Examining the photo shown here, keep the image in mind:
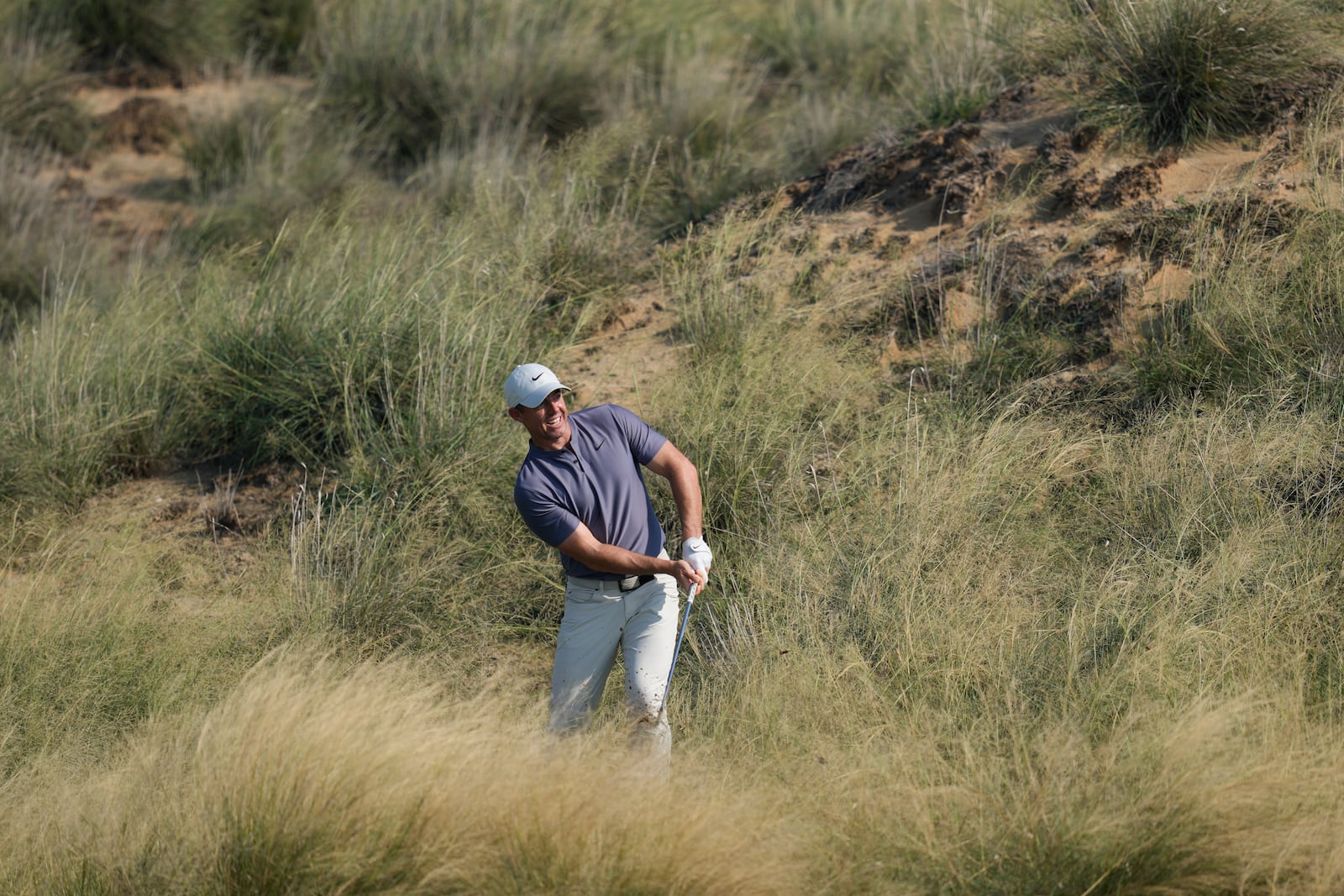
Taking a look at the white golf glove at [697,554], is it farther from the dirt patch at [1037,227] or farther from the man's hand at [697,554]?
the dirt patch at [1037,227]

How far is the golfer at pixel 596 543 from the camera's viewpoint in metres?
4.42

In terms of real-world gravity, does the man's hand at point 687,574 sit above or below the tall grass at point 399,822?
above

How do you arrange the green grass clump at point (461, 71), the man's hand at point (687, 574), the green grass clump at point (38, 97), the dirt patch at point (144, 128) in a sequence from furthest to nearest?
1. the dirt patch at point (144, 128)
2. the green grass clump at point (38, 97)
3. the green grass clump at point (461, 71)
4. the man's hand at point (687, 574)

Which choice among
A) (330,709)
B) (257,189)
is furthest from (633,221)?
(330,709)

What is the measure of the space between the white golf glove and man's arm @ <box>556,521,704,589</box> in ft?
0.10

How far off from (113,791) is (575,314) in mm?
4162

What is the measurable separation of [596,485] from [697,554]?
466 mm

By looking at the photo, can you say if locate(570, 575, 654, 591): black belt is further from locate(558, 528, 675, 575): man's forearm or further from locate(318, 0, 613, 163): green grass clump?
locate(318, 0, 613, 163): green grass clump

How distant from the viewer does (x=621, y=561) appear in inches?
171

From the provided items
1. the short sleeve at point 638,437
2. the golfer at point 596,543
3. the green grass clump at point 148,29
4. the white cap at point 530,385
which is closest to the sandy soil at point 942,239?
the short sleeve at point 638,437

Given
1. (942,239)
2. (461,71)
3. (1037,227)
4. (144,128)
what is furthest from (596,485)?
(144,128)

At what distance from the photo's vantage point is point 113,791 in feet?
13.8

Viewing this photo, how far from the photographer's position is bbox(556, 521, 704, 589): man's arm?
14.3ft

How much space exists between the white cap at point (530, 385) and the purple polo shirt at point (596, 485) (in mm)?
204
